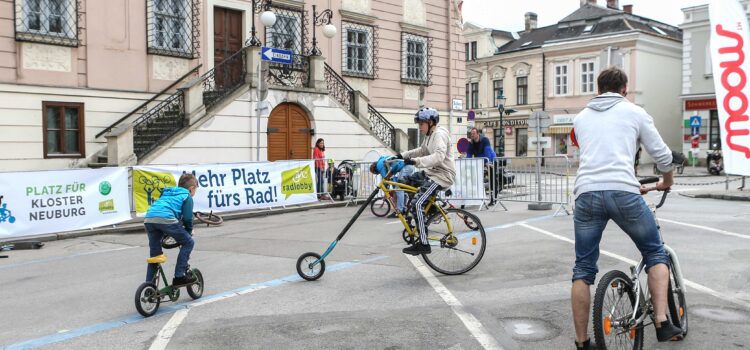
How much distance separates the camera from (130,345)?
5.08m

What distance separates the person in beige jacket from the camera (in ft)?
24.0

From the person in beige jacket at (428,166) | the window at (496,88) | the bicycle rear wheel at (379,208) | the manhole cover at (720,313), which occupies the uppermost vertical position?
the window at (496,88)

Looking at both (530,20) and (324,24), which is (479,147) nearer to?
(324,24)

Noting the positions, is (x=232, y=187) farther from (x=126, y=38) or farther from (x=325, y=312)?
(x=325, y=312)

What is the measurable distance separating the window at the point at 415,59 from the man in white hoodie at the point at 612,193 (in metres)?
21.3

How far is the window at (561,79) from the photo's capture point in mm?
47062

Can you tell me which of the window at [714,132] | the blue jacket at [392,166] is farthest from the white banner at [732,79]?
the window at [714,132]

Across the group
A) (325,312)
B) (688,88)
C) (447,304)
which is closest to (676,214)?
(447,304)

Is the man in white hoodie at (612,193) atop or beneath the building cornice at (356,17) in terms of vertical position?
beneath

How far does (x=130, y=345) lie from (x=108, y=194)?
27.7 feet

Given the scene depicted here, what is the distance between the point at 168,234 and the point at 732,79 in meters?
10.3

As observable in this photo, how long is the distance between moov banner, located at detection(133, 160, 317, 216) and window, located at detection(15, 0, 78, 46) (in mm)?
5064

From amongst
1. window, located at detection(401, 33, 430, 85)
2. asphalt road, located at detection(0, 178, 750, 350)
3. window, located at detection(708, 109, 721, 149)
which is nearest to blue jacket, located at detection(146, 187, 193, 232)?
asphalt road, located at detection(0, 178, 750, 350)

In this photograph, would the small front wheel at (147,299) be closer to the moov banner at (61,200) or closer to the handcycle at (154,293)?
the handcycle at (154,293)
